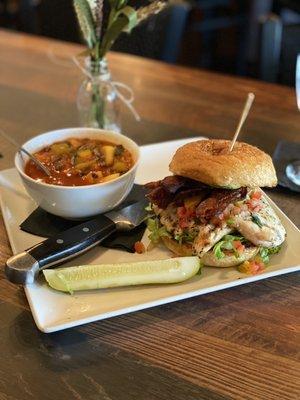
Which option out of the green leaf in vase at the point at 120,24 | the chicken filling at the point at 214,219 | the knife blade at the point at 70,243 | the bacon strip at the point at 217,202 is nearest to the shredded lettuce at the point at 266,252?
the chicken filling at the point at 214,219

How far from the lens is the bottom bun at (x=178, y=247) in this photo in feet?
4.13

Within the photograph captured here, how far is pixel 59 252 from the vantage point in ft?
3.91

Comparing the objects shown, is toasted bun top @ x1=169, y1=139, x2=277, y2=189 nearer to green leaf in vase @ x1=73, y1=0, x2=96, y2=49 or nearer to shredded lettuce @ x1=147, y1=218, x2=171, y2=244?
shredded lettuce @ x1=147, y1=218, x2=171, y2=244

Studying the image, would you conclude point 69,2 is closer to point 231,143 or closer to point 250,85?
point 250,85

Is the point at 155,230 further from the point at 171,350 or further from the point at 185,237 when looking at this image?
the point at 171,350

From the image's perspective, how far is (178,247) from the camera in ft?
4.21

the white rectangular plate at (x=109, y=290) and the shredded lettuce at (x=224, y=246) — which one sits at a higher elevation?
the shredded lettuce at (x=224, y=246)

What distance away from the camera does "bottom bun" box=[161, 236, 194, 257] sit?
1258 mm

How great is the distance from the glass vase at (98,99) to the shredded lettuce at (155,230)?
1.96ft

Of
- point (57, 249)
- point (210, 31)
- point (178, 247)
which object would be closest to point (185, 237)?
point (178, 247)

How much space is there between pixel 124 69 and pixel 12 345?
5.30 ft

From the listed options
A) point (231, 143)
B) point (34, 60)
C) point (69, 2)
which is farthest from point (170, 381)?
point (69, 2)

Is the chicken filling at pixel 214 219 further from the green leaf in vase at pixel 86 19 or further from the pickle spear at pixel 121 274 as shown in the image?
the green leaf in vase at pixel 86 19

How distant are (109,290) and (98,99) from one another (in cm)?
84
